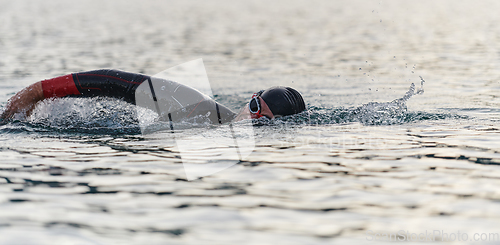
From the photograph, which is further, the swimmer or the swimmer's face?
the swimmer's face

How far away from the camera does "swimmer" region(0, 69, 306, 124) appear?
576 centimetres

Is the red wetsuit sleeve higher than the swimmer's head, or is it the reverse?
the red wetsuit sleeve

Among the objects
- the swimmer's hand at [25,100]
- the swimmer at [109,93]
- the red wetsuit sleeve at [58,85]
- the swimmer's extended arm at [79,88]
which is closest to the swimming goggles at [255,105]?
the swimmer at [109,93]

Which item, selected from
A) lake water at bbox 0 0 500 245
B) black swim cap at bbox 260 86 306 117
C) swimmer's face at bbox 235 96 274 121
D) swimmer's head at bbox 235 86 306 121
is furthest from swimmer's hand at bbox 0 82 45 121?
black swim cap at bbox 260 86 306 117

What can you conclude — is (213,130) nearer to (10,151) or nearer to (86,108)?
(86,108)

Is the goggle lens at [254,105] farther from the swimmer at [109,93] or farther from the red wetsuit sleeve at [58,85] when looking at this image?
the red wetsuit sleeve at [58,85]

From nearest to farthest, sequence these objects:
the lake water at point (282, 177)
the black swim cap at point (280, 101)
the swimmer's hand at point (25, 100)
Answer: the lake water at point (282, 177), the swimmer's hand at point (25, 100), the black swim cap at point (280, 101)

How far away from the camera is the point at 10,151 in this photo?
482 centimetres

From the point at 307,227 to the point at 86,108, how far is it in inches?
172

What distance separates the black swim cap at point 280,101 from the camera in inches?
238

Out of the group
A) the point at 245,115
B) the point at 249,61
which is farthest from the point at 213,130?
the point at 249,61

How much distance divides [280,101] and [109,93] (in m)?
2.11

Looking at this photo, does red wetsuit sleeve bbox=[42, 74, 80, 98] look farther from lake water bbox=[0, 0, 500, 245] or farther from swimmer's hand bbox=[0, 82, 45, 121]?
lake water bbox=[0, 0, 500, 245]

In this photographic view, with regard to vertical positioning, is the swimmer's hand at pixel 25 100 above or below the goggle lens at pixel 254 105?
above
